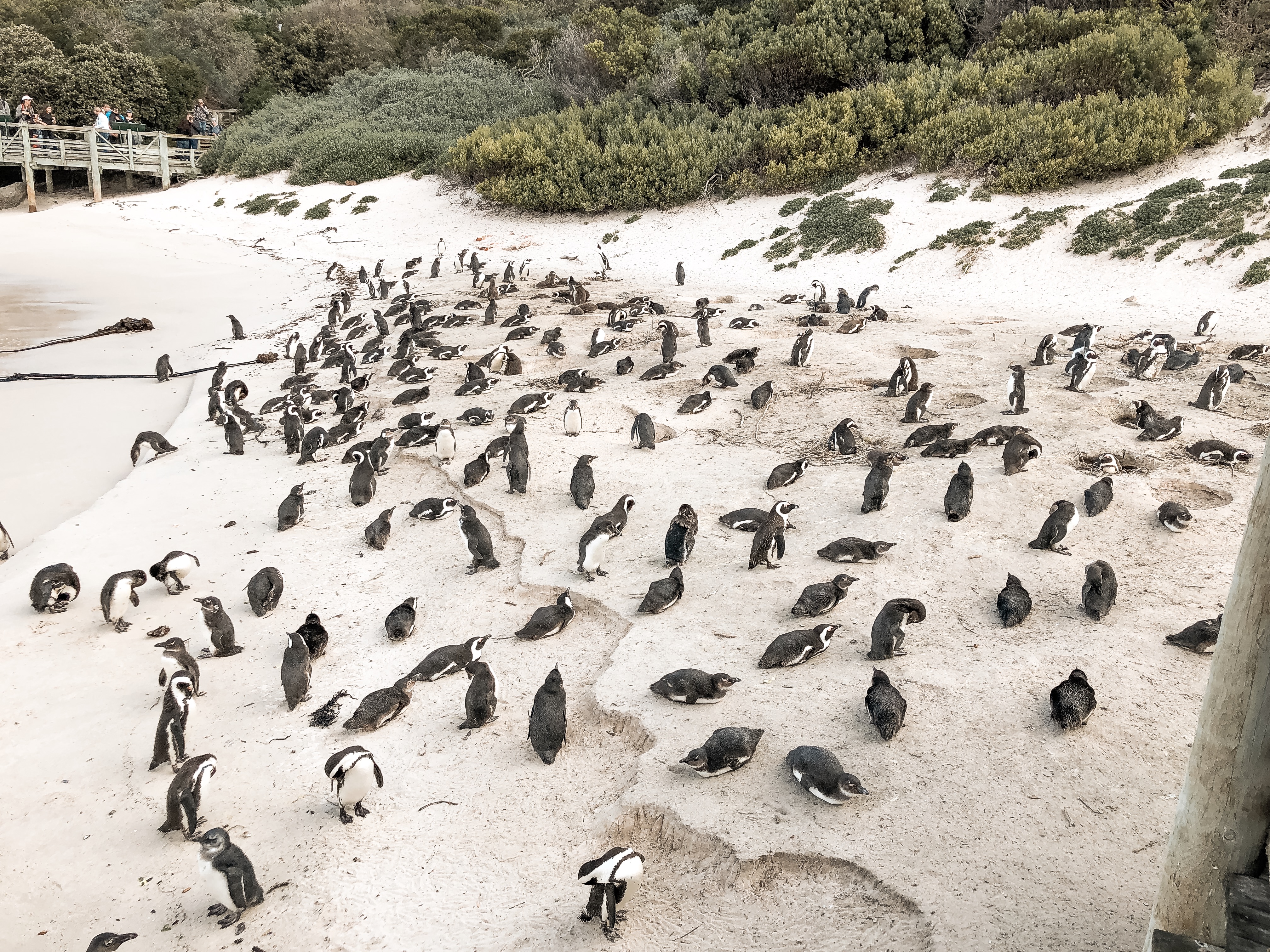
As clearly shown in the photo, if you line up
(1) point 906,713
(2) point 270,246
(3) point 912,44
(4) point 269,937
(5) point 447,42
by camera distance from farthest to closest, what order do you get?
(5) point 447,42 → (2) point 270,246 → (3) point 912,44 → (1) point 906,713 → (4) point 269,937

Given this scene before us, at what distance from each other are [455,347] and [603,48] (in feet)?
56.7

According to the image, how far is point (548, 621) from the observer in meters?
6.18

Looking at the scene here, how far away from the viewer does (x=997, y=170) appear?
18.2m

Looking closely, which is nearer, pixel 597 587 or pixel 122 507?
pixel 597 587

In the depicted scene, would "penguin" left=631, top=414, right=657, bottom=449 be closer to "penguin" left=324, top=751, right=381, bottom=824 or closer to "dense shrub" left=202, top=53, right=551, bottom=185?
"penguin" left=324, top=751, right=381, bottom=824

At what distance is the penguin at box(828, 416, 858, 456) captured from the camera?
8.80 m

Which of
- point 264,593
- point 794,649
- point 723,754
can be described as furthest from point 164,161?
point 723,754

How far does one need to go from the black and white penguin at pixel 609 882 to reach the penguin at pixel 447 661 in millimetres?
2151

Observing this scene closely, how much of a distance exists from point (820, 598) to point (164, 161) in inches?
1382

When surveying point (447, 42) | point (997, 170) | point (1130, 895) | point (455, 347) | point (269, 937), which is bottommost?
point (269, 937)

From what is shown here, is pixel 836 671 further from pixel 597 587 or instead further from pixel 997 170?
pixel 997 170

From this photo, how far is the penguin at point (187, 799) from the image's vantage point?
15.4ft

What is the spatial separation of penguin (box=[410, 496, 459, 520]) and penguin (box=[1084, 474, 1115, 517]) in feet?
17.1

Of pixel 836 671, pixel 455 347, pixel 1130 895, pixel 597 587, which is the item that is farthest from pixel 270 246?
pixel 1130 895
